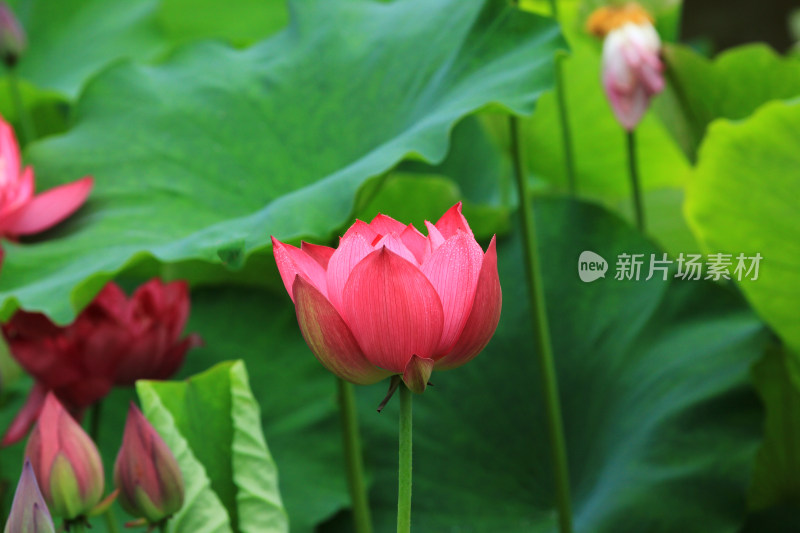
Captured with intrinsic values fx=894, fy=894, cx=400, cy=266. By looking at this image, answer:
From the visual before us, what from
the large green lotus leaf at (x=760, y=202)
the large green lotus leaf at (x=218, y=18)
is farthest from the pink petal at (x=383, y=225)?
the large green lotus leaf at (x=218, y=18)

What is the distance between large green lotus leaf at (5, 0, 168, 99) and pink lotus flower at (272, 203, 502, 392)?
3.14 ft

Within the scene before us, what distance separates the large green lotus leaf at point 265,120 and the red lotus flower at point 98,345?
2 centimetres

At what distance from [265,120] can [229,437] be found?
29cm

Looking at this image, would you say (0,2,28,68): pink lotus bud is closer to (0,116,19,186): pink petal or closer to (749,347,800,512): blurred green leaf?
(0,116,19,186): pink petal

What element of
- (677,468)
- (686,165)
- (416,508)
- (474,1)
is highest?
(474,1)

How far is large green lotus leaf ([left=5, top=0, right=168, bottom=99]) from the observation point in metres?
1.21

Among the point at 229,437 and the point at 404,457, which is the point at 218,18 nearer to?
the point at 229,437

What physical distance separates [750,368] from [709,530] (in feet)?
0.43

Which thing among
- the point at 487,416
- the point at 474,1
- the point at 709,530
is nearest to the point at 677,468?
the point at 709,530

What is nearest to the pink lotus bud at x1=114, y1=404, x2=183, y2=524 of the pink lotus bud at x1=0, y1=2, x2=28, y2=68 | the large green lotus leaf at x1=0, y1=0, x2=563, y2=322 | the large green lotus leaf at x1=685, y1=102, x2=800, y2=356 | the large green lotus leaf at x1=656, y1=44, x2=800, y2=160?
Answer: the large green lotus leaf at x1=0, y1=0, x2=563, y2=322

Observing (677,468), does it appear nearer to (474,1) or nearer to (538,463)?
(538,463)

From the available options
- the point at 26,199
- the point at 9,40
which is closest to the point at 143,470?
the point at 26,199

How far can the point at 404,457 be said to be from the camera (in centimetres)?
32

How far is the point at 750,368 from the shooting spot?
2.23 ft
